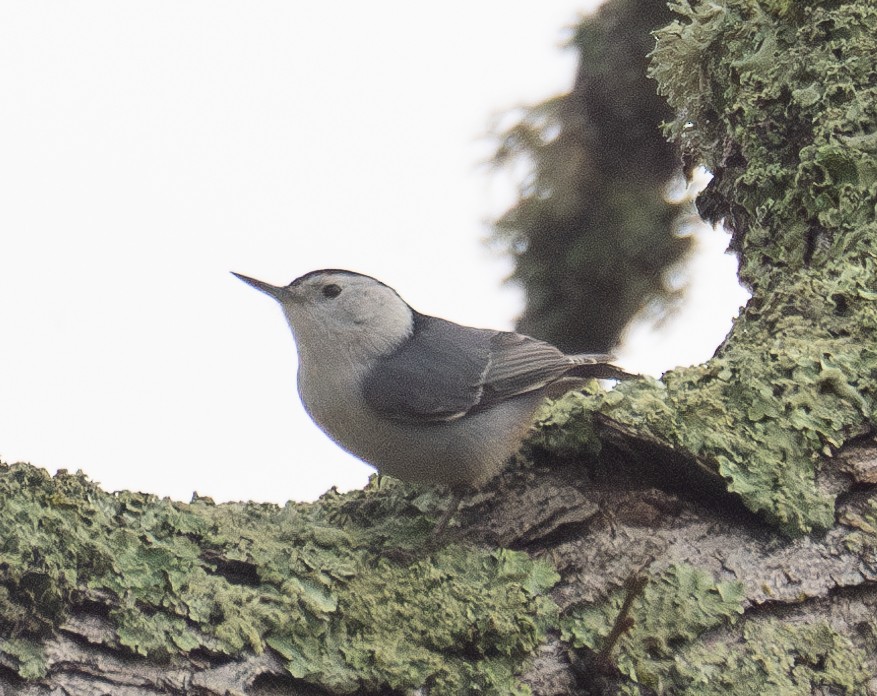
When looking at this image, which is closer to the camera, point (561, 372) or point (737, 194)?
point (561, 372)

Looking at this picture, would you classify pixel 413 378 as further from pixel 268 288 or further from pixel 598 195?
pixel 598 195

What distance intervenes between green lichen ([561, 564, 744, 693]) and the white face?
0.99 m

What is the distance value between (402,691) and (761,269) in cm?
172

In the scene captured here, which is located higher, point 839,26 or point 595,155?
point 839,26

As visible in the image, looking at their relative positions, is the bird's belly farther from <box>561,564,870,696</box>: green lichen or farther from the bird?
<box>561,564,870,696</box>: green lichen

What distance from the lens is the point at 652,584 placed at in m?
2.09

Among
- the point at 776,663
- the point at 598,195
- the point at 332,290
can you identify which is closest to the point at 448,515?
the point at 776,663

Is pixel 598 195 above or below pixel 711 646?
above

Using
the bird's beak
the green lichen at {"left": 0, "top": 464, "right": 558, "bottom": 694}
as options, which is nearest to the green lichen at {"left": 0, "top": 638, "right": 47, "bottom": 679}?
the green lichen at {"left": 0, "top": 464, "right": 558, "bottom": 694}

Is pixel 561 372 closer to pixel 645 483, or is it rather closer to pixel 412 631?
pixel 645 483

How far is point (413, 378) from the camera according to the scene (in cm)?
267

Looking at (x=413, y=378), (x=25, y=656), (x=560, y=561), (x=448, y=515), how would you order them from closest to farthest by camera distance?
(x=25, y=656)
(x=560, y=561)
(x=448, y=515)
(x=413, y=378)

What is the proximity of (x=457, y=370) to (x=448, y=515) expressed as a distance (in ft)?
1.68

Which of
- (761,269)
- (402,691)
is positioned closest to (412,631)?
(402,691)
